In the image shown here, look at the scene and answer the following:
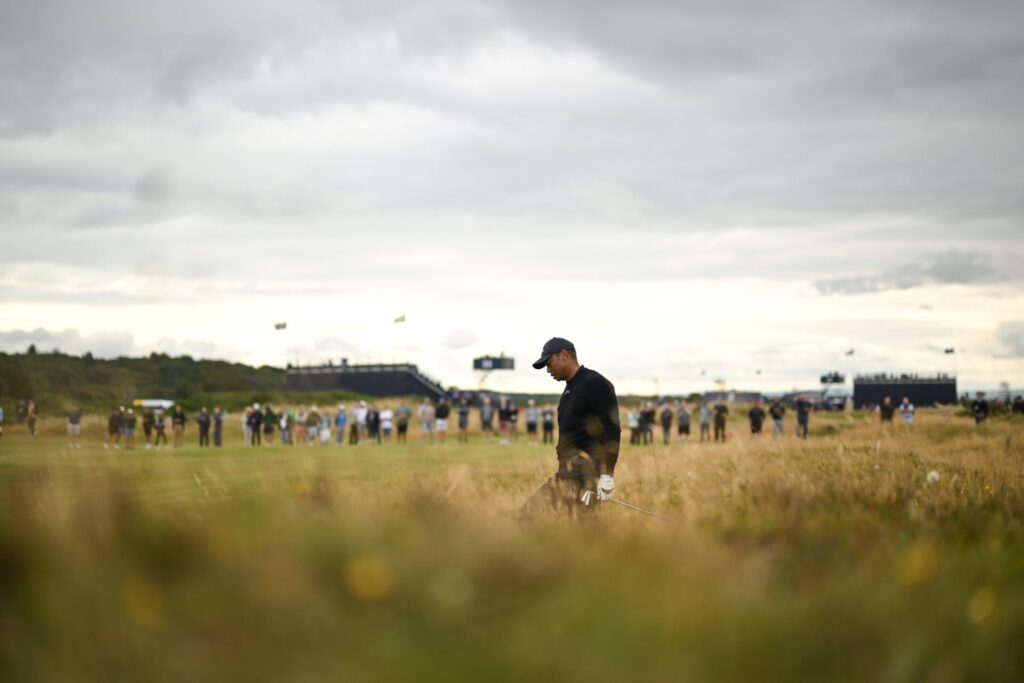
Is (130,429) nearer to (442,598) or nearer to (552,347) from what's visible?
(552,347)

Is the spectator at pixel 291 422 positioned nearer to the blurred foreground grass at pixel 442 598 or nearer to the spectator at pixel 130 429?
the spectator at pixel 130 429

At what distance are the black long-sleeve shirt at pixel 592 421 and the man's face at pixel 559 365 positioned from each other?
0.12 metres

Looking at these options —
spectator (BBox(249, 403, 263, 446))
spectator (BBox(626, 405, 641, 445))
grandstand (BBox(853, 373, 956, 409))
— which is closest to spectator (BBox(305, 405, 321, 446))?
spectator (BBox(249, 403, 263, 446))

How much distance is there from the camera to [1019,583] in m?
5.00

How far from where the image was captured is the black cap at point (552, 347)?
8.55 metres

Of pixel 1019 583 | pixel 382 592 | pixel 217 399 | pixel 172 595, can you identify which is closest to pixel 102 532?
pixel 172 595

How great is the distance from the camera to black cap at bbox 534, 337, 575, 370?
8547mm

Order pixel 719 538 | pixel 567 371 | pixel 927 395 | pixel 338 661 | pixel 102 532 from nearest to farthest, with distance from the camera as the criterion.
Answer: pixel 338 661 → pixel 102 532 → pixel 719 538 → pixel 567 371 → pixel 927 395

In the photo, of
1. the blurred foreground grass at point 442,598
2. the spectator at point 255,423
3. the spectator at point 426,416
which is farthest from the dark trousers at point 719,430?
the blurred foreground grass at point 442,598

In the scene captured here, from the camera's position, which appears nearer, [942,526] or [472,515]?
[472,515]

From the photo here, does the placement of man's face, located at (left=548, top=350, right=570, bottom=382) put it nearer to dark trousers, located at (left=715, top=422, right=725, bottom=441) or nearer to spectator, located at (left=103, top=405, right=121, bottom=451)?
dark trousers, located at (left=715, top=422, right=725, bottom=441)

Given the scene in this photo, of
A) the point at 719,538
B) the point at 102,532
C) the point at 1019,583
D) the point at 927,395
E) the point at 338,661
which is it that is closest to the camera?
the point at 338,661

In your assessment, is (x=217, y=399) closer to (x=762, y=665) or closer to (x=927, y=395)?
(x=927, y=395)

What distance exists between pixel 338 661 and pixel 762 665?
136 centimetres
